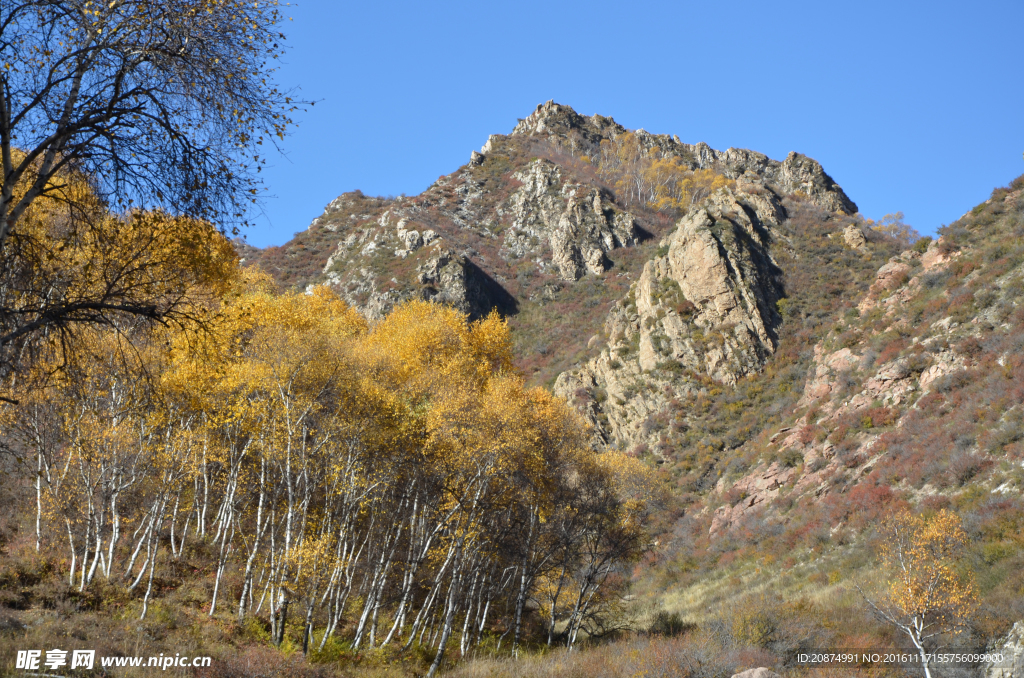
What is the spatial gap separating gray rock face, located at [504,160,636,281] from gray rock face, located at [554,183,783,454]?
24311 mm

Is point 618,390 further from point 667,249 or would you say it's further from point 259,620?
point 259,620

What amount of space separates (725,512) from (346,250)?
57.5 m

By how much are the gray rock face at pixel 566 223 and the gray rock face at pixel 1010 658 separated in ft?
190

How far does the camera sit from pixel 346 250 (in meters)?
72.6

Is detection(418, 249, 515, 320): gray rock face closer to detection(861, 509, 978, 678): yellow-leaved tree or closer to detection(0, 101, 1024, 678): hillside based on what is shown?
detection(0, 101, 1024, 678): hillside

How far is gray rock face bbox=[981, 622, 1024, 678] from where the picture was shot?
12594 mm

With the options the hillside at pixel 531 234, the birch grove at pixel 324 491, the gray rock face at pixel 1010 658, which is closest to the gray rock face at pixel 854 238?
the hillside at pixel 531 234

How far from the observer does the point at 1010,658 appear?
42.0 ft

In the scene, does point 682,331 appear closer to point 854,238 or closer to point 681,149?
point 854,238

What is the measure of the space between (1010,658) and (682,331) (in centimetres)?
2946

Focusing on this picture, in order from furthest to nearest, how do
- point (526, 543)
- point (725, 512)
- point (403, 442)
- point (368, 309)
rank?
1. point (368, 309)
2. point (725, 512)
3. point (526, 543)
4. point (403, 442)

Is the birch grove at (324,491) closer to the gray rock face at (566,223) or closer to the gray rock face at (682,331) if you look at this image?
the gray rock face at (682,331)

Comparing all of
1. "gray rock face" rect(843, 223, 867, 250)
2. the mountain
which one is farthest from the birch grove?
"gray rock face" rect(843, 223, 867, 250)

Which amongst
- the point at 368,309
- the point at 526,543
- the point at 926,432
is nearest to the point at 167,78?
the point at 526,543
